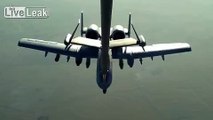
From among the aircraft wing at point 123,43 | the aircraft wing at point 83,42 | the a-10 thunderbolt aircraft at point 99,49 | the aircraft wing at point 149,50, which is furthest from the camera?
the aircraft wing at point 149,50

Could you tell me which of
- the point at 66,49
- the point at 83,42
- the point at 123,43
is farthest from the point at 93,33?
the point at 123,43

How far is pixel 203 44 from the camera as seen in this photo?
631 ft

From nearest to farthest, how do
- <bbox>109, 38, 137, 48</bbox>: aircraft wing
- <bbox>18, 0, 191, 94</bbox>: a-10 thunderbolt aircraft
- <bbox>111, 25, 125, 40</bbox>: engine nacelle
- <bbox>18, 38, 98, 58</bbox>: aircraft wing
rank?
<bbox>109, 38, 137, 48</bbox>: aircraft wing, <bbox>18, 0, 191, 94</bbox>: a-10 thunderbolt aircraft, <bbox>18, 38, 98, 58</bbox>: aircraft wing, <bbox>111, 25, 125, 40</bbox>: engine nacelle

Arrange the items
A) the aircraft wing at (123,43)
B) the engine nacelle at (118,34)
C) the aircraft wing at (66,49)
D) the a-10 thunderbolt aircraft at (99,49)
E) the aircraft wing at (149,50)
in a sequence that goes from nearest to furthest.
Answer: the aircraft wing at (123,43) → the a-10 thunderbolt aircraft at (99,49) → the aircraft wing at (66,49) → the engine nacelle at (118,34) → the aircraft wing at (149,50)

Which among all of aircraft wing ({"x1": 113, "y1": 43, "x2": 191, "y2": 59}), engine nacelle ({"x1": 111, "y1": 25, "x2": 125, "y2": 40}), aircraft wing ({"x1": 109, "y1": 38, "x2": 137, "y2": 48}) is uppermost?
engine nacelle ({"x1": 111, "y1": 25, "x2": 125, "y2": 40})

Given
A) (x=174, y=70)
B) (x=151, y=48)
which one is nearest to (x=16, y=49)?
(x=174, y=70)

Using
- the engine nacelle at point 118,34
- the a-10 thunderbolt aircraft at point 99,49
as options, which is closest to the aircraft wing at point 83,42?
the a-10 thunderbolt aircraft at point 99,49

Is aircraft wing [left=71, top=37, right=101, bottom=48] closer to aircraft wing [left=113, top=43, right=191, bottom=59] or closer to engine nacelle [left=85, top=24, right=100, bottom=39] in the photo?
engine nacelle [left=85, top=24, right=100, bottom=39]

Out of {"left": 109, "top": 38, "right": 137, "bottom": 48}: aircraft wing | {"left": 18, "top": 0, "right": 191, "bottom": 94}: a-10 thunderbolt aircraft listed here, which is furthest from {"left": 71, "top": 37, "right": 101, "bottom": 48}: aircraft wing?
{"left": 109, "top": 38, "right": 137, "bottom": 48}: aircraft wing

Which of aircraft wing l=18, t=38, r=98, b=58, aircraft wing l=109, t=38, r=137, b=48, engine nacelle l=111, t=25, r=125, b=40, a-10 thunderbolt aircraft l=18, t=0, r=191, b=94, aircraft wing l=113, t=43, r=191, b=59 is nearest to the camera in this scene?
aircraft wing l=109, t=38, r=137, b=48

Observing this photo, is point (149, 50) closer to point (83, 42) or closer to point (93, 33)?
point (93, 33)

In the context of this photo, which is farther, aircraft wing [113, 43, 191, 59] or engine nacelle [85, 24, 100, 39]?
aircraft wing [113, 43, 191, 59]

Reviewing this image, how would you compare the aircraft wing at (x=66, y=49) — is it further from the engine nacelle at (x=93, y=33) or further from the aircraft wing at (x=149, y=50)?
the aircraft wing at (x=149, y=50)

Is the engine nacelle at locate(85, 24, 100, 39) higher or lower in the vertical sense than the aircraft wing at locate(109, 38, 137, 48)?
higher
